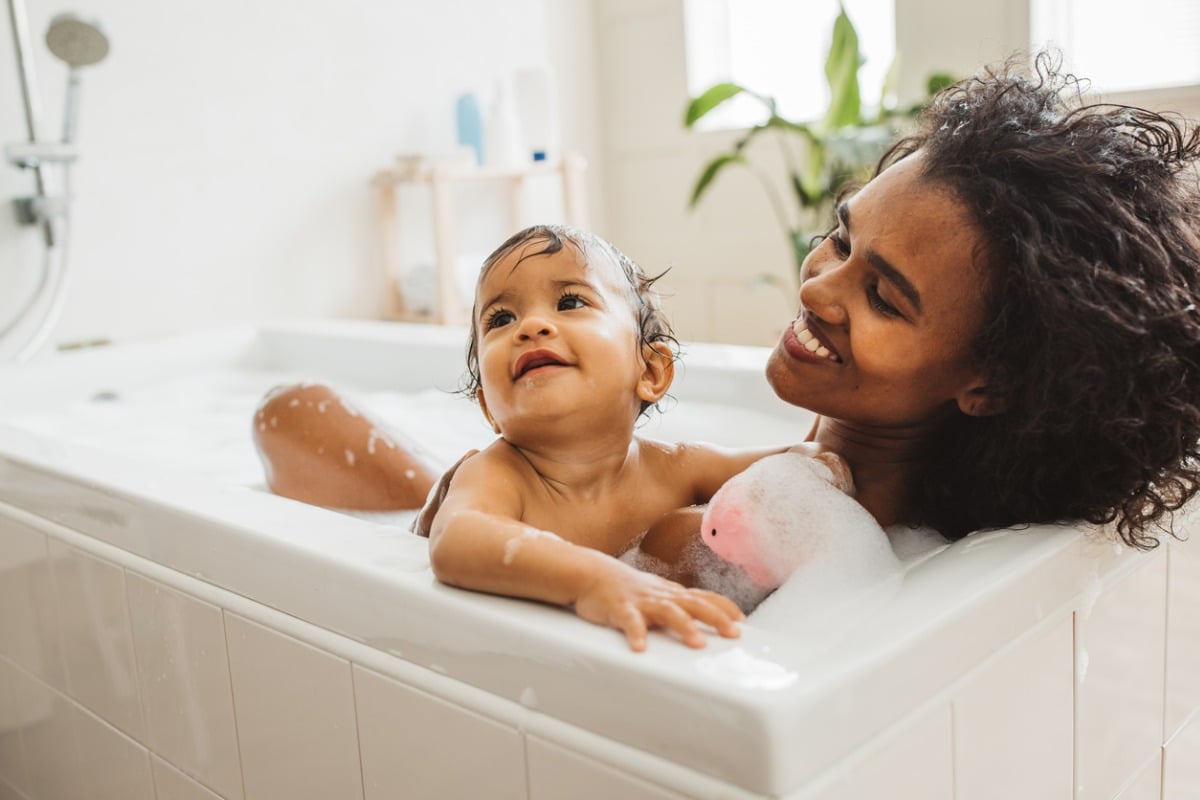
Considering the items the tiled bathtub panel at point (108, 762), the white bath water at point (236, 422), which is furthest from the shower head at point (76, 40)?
the tiled bathtub panel at point (108, 762)

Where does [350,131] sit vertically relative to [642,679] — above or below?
above

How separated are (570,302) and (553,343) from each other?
0.19 feet

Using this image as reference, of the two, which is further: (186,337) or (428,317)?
(428,317)

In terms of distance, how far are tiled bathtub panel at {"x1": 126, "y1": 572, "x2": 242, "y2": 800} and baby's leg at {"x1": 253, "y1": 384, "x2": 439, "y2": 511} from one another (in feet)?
1.34

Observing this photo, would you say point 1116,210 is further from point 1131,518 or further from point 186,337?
point 186,337

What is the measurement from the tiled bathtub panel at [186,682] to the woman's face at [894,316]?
55 centimetres

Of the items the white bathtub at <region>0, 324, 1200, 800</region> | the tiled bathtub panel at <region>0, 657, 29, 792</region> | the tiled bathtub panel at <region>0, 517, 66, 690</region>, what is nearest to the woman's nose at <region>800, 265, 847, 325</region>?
the white bathtub at <region>0, 324, 1200, 800</region>

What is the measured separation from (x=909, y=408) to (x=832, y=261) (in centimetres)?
15

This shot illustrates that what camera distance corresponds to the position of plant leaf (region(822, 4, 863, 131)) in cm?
275

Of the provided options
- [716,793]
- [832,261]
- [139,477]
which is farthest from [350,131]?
[716,793]

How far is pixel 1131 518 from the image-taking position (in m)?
0.86

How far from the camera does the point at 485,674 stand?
72 cm

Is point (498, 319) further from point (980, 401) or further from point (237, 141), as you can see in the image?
point (237, 141)

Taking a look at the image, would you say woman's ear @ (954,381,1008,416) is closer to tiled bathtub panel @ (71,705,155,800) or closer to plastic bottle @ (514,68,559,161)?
tiled bathtub panel @ (71,705,155,800)
